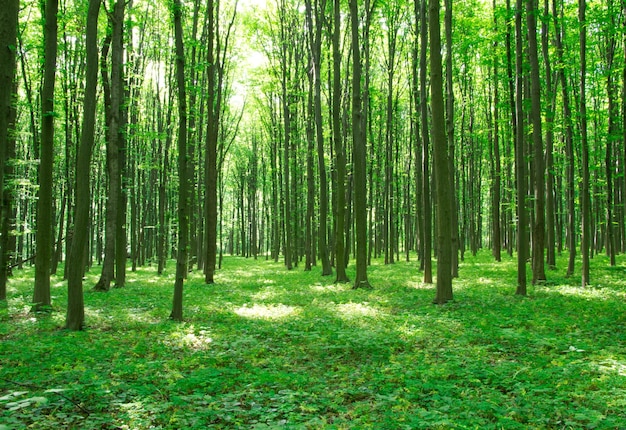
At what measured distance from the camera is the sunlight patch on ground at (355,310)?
9602 mm

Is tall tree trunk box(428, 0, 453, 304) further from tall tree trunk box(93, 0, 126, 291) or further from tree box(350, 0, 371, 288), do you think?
tall tree trunk box(93, 0, 126, 291)

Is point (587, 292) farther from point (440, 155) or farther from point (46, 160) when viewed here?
point (46, 160)

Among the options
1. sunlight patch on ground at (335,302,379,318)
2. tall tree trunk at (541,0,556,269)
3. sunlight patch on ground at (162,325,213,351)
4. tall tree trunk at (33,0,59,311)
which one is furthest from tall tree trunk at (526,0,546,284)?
tall tree trunk at (33,0,59,311)

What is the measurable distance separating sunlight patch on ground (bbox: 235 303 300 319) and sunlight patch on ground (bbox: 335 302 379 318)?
3.76 ft

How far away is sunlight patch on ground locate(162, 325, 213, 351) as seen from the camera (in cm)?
716

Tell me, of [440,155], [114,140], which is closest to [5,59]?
[440,155]

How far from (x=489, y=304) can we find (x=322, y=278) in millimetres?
8484

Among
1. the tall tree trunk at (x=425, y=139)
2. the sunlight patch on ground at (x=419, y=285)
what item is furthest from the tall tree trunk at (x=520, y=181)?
the sunlight patch on ground at (x=419, y=285)

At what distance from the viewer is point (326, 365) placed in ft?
20.6

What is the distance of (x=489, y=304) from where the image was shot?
10453mm

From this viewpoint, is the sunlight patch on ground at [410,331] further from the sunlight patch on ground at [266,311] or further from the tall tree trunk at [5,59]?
the tall tree trunk at [5,59]

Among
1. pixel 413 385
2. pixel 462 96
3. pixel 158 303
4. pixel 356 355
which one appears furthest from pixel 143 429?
pixel 462 96

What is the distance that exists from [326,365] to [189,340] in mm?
2772

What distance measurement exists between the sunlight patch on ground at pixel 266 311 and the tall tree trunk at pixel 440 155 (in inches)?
154
